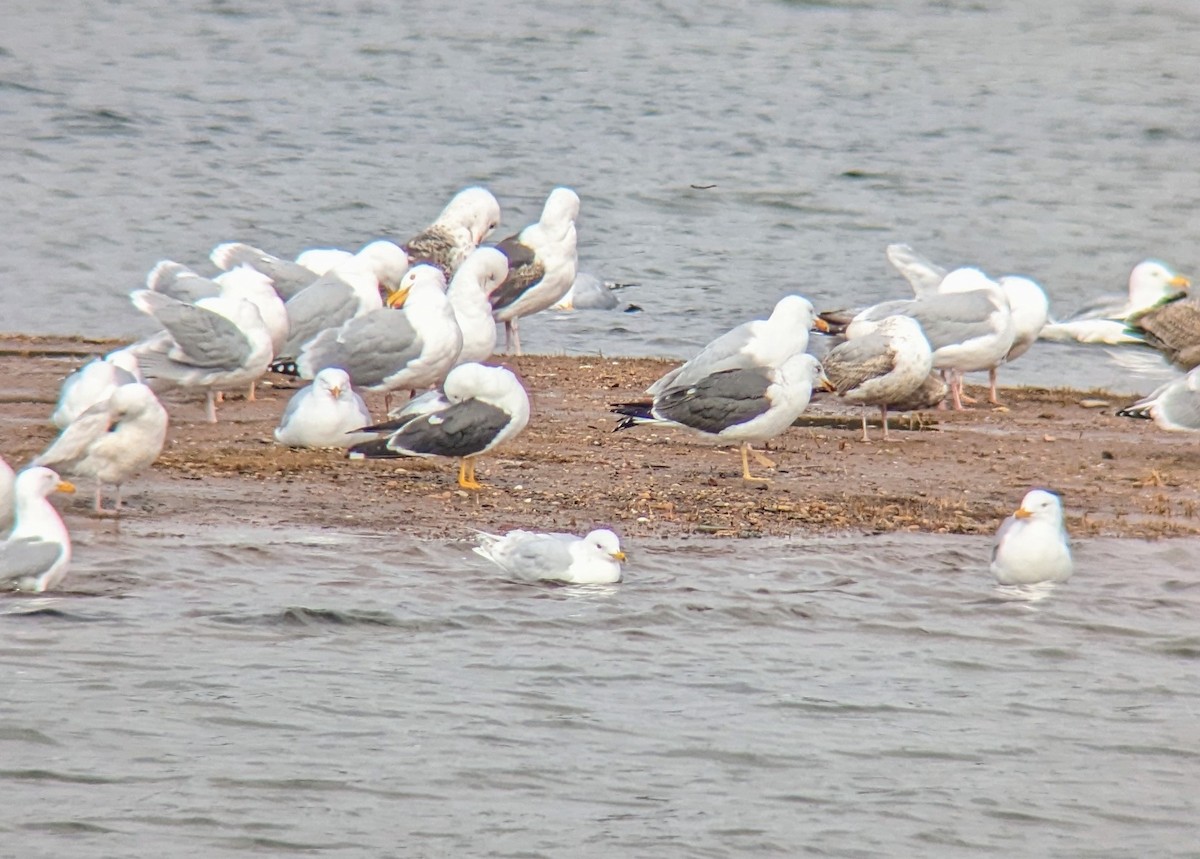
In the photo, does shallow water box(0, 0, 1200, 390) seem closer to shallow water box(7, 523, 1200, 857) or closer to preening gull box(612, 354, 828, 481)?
preening gull box(612, 354, 828, 481)

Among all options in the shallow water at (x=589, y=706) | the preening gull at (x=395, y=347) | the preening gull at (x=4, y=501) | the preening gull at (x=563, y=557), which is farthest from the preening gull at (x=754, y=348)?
the preening gull at (x=4, y=501)

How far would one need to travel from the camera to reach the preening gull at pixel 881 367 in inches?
418

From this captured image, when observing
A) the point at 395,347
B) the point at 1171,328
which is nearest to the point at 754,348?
the point at 395,347

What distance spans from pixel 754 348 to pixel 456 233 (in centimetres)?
513

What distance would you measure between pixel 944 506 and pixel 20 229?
10730mm

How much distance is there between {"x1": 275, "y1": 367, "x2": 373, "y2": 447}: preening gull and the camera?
9.65 m

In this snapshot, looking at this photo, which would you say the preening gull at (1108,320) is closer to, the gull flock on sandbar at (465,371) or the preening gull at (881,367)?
the gull flock on sandbar at (465,371)

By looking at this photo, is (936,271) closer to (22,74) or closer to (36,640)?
(36,640)

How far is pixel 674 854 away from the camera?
5.11m

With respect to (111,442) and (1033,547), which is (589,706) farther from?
(111,442)

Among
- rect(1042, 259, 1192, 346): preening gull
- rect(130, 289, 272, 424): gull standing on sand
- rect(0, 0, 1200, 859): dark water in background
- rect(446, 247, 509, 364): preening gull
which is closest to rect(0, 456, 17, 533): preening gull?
rect(0, 0, 1200, 859): dark water in background

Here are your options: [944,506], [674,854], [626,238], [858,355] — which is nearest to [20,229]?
[626,238]

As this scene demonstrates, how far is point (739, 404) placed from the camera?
9453mm

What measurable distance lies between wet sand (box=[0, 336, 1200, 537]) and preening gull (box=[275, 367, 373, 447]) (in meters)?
0.09
